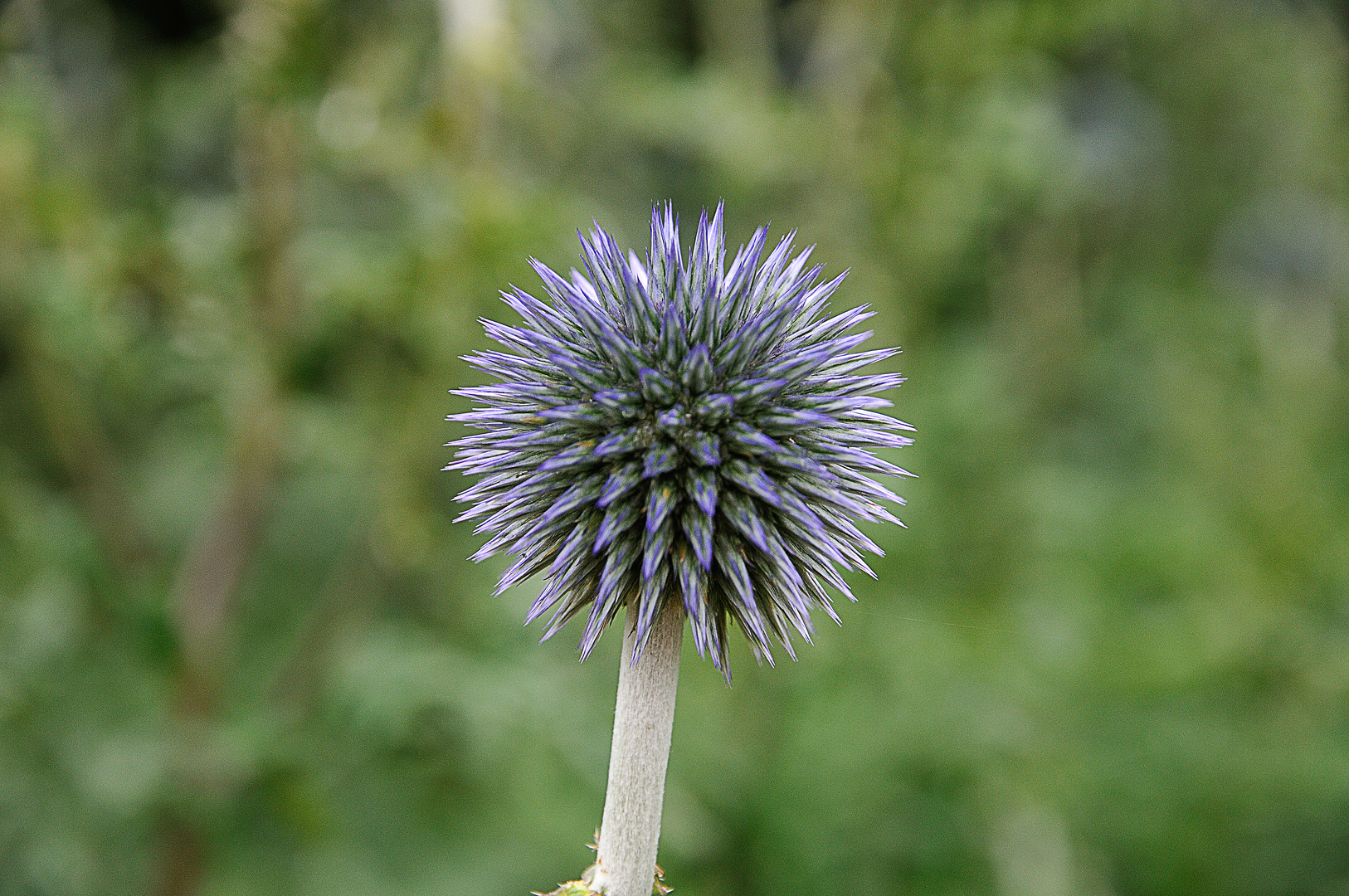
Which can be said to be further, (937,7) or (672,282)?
(937,7)

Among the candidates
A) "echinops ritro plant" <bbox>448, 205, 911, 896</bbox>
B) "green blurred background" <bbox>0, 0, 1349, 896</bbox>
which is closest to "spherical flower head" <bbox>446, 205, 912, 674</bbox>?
"echinops ritro plant" <bbox>448, 205, 911, 896</bbox>

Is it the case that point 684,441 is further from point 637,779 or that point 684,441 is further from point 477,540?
point 477,540

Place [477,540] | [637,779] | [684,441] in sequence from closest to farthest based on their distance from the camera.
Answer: [637,779] < [684,441] < [477,540]

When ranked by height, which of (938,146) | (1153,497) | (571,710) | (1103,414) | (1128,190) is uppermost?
(1128,190)

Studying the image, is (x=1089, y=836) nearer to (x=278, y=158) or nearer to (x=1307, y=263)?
(x=278, y=158)

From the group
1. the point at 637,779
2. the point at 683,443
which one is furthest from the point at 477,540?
the point at 637,779

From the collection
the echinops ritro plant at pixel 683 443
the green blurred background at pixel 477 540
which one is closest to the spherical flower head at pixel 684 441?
→ the echinops ritro plant at pixel 683 443

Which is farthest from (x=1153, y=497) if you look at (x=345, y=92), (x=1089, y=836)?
(x=345, y=92)

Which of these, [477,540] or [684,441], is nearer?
[684,441]
